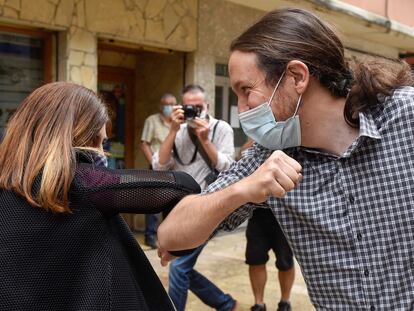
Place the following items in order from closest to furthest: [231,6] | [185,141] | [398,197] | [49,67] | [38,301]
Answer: [38,301], [398,197], [185,141], [49,67], [231,6]

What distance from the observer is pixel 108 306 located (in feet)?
5.08

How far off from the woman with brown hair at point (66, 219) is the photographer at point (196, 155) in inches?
103

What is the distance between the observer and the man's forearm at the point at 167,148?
4.43 metres

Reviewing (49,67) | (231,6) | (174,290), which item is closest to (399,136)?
(174,290)

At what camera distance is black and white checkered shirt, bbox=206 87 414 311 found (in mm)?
1668

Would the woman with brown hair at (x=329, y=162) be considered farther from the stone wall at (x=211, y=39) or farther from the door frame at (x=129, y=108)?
the door frame at (x=129, y=108)

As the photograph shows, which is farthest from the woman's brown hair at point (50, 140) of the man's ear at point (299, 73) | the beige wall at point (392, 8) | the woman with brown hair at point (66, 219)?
the beige wall at point (392, 8)

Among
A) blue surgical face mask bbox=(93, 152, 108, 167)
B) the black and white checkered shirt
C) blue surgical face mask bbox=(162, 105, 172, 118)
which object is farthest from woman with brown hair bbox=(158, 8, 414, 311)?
blue surgical face mask bbox=(162, 105, 172, 118)

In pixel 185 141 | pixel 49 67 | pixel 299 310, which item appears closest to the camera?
pixel 185 141

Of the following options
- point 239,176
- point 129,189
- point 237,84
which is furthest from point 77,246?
point 237,84

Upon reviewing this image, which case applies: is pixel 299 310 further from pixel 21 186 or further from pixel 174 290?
pixel 21 186

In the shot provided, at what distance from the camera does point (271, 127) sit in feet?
6.09

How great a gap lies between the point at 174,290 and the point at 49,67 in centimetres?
316

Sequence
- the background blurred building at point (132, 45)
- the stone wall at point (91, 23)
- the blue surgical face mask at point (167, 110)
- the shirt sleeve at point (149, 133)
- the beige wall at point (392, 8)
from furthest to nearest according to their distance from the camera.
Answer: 1. the beige wall at point (392, 8)
2. the shirt sleeve at point (149, 133)
3. the blue surgical face mask at point (167, 110)
4. the background blurred building at point (132, 45)
5. the stone wall at point (91, 23)
